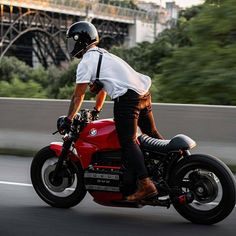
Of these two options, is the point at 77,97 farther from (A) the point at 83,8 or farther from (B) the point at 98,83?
(A) the point at 83,8

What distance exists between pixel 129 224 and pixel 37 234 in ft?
2.82

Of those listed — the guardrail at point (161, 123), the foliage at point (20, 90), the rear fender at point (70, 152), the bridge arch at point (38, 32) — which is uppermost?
the rear fender at point (70, 152)

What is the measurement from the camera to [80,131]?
5891mm

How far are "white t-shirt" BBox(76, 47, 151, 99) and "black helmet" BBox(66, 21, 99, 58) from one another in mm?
101

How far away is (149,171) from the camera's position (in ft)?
18.5

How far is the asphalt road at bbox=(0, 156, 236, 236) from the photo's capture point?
5.35 meters

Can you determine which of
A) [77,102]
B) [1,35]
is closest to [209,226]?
[77,102]

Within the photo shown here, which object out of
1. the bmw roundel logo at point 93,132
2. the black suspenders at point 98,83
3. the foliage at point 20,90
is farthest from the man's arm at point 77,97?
A: the foliage at point 20,90

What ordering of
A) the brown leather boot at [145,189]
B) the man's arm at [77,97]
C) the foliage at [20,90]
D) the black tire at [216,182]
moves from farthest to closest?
the foliage at [20,90] < the man's arm at [77,97] < the brown leather boot at [145,189] < the black tire at [216,182]

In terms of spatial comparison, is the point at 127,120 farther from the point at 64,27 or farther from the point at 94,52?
the point at 64,27

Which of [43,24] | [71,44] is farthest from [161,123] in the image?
[43,24]

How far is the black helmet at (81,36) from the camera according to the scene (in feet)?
18.7

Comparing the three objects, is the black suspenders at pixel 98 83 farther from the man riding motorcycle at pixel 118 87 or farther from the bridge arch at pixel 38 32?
the bridge arch at pixel 38 32

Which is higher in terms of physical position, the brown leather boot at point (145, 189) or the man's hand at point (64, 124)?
the man's hand at point (64, 124)
